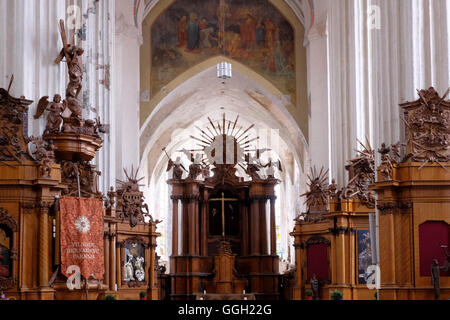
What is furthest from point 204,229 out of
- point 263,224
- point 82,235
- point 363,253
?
point 82,235

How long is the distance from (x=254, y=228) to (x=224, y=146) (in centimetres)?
456

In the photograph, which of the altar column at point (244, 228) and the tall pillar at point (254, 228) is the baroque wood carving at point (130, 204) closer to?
the tall pillar at point (254, 228)

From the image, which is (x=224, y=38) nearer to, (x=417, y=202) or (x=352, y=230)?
(x=352, y=230)

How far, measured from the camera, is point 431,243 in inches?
617

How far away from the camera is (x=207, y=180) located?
35.2m

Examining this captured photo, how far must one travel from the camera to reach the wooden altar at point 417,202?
51.4ft

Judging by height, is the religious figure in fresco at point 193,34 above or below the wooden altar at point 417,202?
above

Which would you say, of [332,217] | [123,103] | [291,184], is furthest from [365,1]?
[291,184]

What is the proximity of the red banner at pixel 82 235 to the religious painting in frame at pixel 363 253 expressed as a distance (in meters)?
8.16

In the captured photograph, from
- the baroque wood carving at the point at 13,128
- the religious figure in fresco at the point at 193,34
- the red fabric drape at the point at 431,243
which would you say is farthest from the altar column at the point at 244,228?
the baroque wood carving at the point at 13,128

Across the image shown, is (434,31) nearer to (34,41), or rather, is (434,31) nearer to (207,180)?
(34,41)
